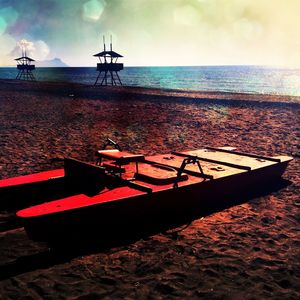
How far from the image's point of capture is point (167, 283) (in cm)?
416

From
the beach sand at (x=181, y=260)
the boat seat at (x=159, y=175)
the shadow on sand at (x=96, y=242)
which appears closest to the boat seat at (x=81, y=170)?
the boat seat at (x=159, y=175)

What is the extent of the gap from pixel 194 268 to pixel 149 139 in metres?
8.68

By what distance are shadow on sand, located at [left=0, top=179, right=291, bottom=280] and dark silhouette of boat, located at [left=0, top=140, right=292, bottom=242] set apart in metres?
0.09

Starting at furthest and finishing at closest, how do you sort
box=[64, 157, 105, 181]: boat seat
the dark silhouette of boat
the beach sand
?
box=[64, 157, 105, 181]: boat seat → the dark silhouette of boat → the beach sand

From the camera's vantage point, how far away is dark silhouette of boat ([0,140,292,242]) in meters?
4.46

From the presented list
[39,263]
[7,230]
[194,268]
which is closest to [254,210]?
[194,268]

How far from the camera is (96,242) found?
5.05 meters

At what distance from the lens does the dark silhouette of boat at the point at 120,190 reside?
4.46 meters

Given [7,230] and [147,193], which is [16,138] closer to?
[7,230]

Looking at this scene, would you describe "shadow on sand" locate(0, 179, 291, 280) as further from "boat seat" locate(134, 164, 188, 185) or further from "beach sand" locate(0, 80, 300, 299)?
"boat seat" locate(134, 164, 188, 185)

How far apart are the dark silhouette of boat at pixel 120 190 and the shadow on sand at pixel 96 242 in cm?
9

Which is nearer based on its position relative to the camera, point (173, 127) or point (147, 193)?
point (147, 193)

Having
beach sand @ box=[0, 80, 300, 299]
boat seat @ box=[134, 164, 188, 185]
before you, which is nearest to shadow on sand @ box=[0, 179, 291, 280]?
beach sand @ box=[0, 80, 300, 299]

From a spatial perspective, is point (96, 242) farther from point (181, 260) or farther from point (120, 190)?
point (181, 260)
